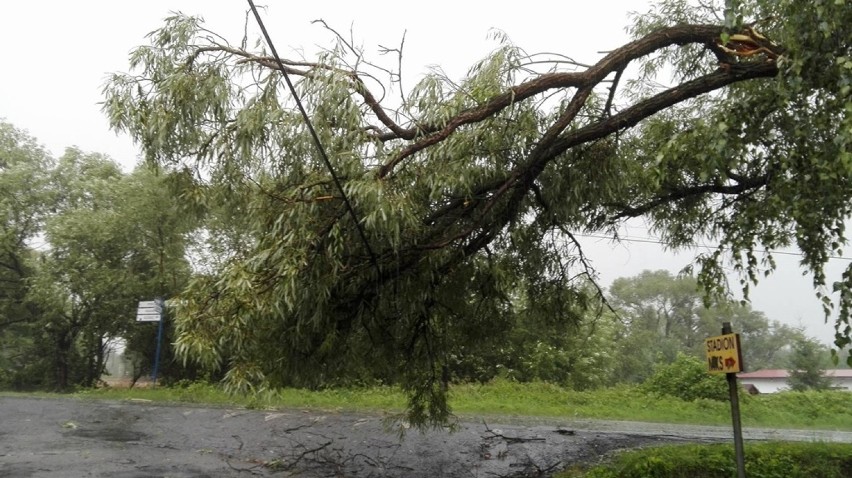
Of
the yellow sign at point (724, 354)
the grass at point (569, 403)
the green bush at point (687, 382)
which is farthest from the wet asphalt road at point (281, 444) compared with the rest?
the green bush at point (687, 382)

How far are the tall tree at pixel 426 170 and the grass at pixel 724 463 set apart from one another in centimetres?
214

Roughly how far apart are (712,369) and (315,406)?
10267 millimetres

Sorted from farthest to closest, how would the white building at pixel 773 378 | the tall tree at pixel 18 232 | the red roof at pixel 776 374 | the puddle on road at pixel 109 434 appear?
the red roof at pixel 776 374 → the white building at pixel 773 378 → the tall tree at pixel 18 232 → the puddle on road at pixel 109 434

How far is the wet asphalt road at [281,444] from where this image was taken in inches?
386

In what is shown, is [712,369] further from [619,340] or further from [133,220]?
[619,340]

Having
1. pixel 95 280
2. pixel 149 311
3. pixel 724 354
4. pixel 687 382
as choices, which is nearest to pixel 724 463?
pixel 724 354

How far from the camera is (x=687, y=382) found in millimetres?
20688

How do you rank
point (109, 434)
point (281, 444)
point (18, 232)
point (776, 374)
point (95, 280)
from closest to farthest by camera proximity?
point (281, 444), point (109, 434), point (95, 280), point (18, 232), point (776, 374)

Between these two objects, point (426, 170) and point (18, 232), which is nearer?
point (426, 170)

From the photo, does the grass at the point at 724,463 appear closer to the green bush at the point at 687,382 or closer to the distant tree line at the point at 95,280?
the distant tree line at the point at 95,280

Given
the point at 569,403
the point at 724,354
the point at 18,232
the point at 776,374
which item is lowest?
the point at 569,403

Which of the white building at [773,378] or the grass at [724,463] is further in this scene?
the white building at [773,378]

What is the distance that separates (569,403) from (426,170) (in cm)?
1281

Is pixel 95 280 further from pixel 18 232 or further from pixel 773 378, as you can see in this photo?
pixel 773 378
